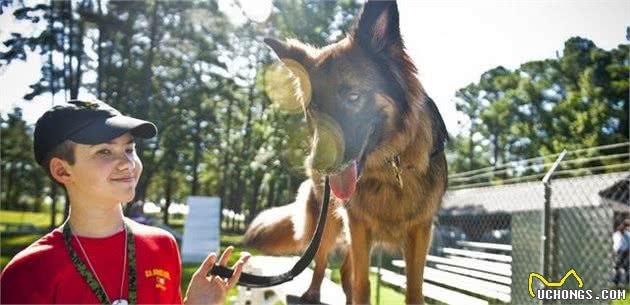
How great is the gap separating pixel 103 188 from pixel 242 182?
758 inches

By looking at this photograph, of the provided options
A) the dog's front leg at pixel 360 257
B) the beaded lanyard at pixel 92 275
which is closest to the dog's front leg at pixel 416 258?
the dog's front leg at pixel 360 257

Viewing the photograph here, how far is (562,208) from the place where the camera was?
4.89m

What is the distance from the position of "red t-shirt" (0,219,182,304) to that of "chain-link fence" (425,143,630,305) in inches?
65.1

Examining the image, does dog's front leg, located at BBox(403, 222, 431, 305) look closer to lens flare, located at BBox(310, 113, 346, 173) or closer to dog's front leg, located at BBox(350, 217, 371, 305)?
dog's front leg, located at BBox(350, 217, 371, 305)

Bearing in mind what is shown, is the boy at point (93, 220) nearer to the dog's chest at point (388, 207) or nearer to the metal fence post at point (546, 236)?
the dog's chest at point (388, 207)

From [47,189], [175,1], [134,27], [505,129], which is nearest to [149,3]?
[134,27]

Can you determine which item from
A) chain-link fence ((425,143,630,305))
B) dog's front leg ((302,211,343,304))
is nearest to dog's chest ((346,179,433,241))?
chain-link fence ((425,143,630,305))

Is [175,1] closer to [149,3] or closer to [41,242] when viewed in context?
[149,3]

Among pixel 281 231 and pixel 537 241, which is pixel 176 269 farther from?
pixel 537 241

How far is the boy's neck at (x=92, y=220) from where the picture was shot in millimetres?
1220

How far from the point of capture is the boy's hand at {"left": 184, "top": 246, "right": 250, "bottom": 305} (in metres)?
1.30

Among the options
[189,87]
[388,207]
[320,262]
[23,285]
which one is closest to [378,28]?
[388,207]

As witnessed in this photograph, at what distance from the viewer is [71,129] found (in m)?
1.19

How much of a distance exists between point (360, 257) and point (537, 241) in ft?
5.36
